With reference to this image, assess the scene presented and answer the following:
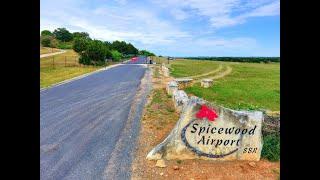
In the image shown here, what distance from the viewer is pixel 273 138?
958 centimetres

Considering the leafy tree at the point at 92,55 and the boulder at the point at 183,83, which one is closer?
the boulder at the point at 183,83

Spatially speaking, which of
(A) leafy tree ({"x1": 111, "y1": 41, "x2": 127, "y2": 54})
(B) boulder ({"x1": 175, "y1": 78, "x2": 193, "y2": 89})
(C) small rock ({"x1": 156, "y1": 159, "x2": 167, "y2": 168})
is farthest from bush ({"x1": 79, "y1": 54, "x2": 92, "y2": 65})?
(C) small rock ({"x1": 156, "y1": 159, "x2": 167, "y2": 168})

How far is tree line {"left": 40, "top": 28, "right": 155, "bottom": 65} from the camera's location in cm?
4350

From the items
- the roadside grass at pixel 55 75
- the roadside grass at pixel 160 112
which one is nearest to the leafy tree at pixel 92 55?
the roadside grass at pixel 55 75

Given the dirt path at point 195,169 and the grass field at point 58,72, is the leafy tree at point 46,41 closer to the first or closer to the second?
the grass field at point 58,72

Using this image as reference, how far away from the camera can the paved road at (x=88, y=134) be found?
7.48 meters

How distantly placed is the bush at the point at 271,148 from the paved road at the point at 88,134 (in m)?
3.36

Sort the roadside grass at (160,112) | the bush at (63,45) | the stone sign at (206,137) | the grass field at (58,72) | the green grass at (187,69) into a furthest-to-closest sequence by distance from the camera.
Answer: the bush at (63,45) < the green grass at (187,69) < the grass field at (58,72) < the roadside grass at (160,112) < the stone sign at (206,137)

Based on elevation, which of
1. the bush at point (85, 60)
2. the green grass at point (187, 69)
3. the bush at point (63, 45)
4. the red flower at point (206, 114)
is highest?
the bush at point (63, 45)
